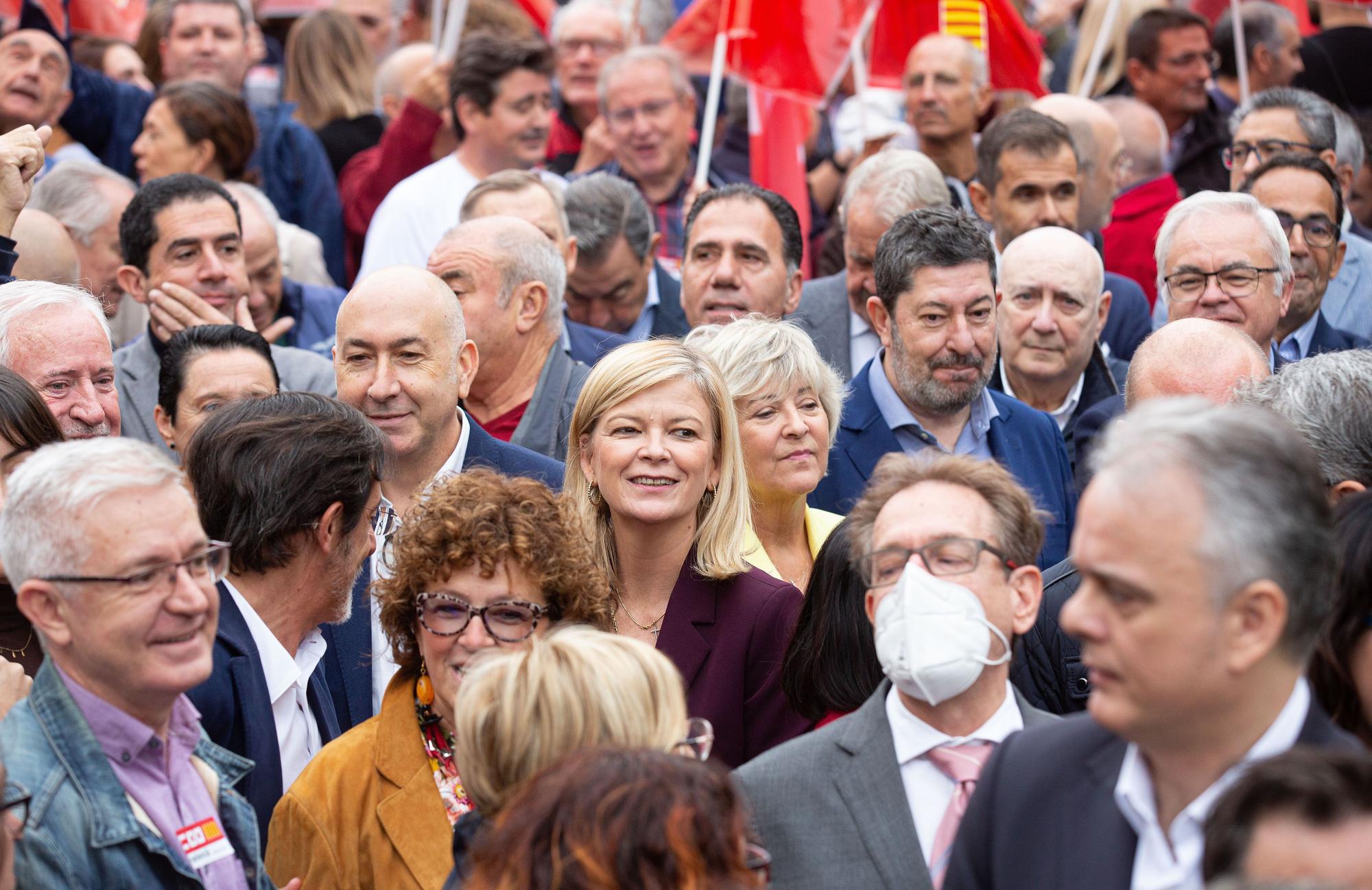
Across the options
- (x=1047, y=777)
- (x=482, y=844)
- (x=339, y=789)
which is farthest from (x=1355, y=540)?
(x=339, y=789)

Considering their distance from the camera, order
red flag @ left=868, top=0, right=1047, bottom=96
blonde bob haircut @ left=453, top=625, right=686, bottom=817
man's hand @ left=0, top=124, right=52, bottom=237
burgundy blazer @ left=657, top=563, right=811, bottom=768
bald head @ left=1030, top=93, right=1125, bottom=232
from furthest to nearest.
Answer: red flag @ left=868, top=0, right=1047, bottom=96
bald head @ left=1030, top=93, right=1125, bottom=232
man's hand @ left=0, top=124, right=52, bottom=237
burgundy blazer @ left=657, top=563, right=811, bottom=768
blonde bob haircut @ left=453, top=625, right=686, bottom=817

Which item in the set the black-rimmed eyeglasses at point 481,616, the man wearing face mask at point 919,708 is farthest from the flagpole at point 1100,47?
the black-rimmed eyeglasses at point 481,616

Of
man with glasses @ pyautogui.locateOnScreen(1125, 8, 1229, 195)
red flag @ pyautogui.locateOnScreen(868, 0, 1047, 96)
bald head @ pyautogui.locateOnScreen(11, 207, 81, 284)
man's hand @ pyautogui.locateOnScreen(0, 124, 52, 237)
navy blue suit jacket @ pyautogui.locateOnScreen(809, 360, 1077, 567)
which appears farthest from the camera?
man with glasses @ pyautogui.locateOnScreen(1125, 8, 1229, 195)

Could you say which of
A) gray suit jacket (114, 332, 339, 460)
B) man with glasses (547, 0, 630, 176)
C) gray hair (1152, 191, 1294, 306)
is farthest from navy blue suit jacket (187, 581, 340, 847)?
man with glasses (547, 0, 630, 176)

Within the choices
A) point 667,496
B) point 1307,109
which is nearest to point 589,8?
point 1307,109

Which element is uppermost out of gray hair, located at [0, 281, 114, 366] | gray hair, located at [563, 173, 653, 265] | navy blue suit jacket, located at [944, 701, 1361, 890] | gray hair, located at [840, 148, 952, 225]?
gray hair, located at [840, 148, 952, 225]

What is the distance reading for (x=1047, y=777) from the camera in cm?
286

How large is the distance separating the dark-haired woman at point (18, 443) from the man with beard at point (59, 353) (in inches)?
28.3

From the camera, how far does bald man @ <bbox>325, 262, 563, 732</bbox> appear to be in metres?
5.38

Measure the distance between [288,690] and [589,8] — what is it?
6.83 metres

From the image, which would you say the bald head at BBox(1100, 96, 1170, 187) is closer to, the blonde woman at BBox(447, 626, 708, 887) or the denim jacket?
the blonde woman at BBox(447, 626, 708, 887)

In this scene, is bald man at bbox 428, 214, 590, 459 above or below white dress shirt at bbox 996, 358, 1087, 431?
above

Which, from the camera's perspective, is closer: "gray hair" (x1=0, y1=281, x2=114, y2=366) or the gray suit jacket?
"gray hair" (x1=0, y1=281, x2=114, y2=366)

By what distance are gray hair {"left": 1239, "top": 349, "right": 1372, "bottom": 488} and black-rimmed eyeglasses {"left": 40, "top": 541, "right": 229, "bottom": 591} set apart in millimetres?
2660
